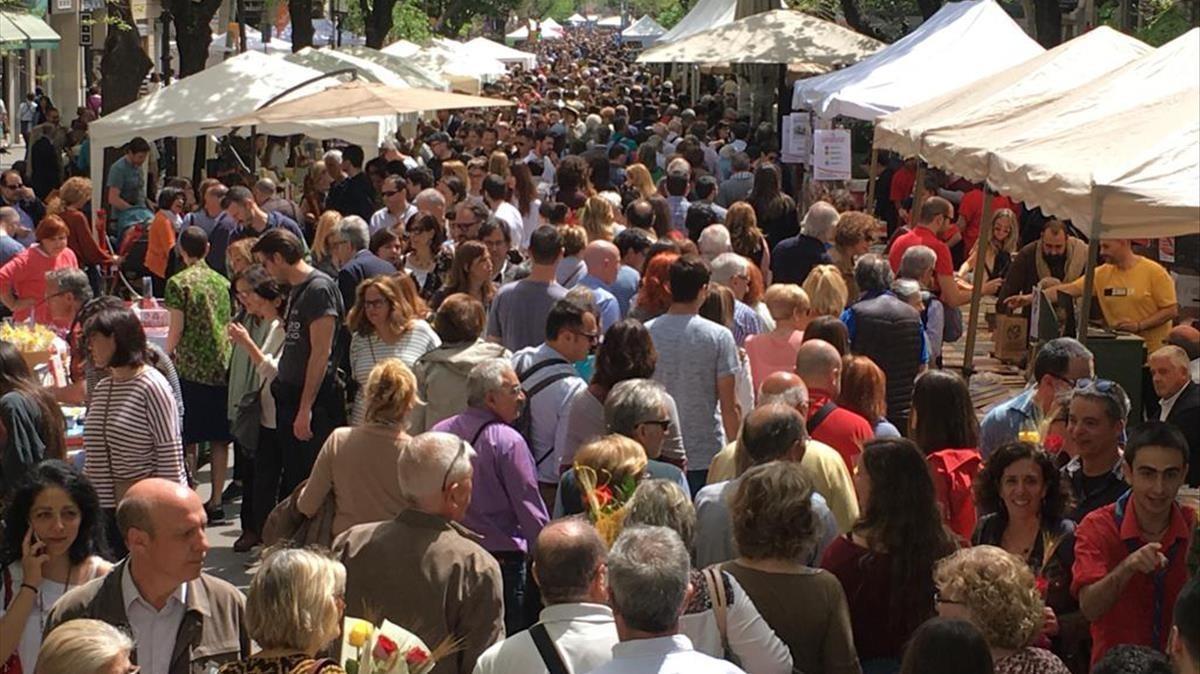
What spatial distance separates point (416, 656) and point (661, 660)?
0.87 metres

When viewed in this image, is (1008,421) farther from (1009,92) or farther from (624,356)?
(1009,92)

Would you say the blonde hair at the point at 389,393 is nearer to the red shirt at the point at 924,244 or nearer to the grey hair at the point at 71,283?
the grey hair at the point at 71,283

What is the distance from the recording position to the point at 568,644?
4.95 meters

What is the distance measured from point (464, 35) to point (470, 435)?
93.5m

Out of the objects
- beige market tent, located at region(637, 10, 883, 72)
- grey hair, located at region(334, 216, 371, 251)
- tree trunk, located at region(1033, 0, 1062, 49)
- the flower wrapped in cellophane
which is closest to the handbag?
grey hair, located at region(334, 216, 371, 251)

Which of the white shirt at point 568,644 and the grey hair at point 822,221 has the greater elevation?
the grey hair at point 822,221

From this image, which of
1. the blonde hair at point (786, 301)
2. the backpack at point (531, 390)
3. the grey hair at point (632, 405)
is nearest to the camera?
the grey hair at point (632, 405)

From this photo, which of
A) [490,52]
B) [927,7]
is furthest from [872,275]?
[490,52]

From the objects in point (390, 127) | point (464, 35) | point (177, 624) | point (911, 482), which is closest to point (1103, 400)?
point (911, 482)

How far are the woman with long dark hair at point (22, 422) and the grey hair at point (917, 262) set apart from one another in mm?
5568

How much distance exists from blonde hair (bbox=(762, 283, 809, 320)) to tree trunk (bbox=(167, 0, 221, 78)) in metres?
16.4

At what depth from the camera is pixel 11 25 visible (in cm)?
3869

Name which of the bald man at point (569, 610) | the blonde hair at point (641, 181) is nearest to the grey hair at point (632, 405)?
the bald man at point (569, 610)

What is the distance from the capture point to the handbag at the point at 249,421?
1039 centimetres
